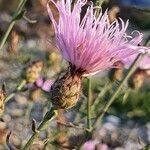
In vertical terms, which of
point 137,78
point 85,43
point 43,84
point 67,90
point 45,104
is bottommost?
point 45,104

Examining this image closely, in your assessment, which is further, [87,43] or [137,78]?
[137,78]

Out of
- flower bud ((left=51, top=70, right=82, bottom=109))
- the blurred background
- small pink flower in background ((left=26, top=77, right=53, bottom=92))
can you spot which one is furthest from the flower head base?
flower bud ((left=51, top=70, right=82, bottom=109))

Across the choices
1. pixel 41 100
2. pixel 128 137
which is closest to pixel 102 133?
pixel 128 137

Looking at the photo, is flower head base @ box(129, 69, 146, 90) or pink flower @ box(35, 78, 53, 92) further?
pink flower @ box(35, 78, 53, 92)

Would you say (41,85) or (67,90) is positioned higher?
(67,90)

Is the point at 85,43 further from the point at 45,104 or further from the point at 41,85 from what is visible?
the point at 45,104

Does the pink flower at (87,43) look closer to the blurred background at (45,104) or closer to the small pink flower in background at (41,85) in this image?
the small pink flower in background at (41,85)

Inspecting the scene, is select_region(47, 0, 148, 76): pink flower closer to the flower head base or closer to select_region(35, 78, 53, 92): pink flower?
the flower head base

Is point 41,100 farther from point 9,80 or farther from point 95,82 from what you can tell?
point 95,82

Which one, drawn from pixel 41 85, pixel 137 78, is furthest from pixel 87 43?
pixel 41 85
